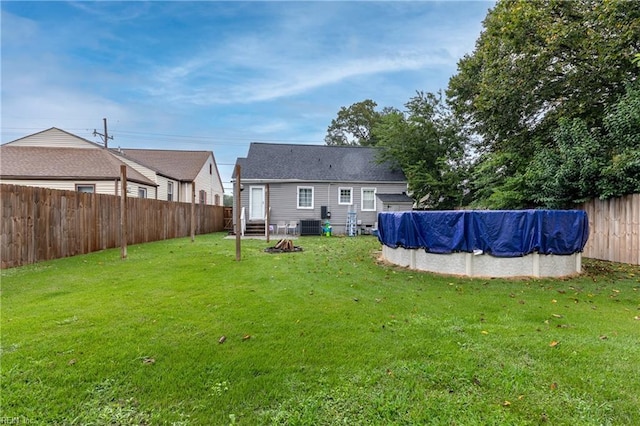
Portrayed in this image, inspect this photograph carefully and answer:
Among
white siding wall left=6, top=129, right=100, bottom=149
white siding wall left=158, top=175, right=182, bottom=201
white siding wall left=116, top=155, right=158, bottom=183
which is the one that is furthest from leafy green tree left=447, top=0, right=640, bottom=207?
white siding wall left=6, top=129, right=100, bottom=149

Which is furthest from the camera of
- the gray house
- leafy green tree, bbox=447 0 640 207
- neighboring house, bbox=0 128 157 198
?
the gray house

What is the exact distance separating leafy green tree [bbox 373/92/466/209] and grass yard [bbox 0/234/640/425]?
1166 centimetres

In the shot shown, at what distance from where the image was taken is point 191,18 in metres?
8.54

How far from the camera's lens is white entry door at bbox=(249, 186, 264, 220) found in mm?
17375

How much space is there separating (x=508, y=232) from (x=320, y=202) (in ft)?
39.3

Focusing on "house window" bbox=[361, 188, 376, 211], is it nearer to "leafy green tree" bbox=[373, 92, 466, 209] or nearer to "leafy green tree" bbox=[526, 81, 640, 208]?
"leafy green tree" bbox=[373, 92, 466, 209]

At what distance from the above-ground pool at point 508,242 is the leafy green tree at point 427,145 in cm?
977

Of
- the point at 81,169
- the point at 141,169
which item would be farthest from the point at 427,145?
the point at 81,169

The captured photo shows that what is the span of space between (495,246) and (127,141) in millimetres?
35074

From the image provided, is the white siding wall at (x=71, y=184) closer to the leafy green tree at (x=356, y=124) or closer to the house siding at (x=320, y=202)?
the house siding at (x=320, y=202)

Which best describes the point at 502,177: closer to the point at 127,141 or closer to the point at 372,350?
the point at 372,350

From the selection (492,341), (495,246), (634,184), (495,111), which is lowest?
(492,341)

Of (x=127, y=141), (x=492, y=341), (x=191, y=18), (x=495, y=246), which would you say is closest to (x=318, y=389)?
(x=492, y=341)

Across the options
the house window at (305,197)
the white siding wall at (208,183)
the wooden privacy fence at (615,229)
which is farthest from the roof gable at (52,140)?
the wooden privacy fence at (615,229)
